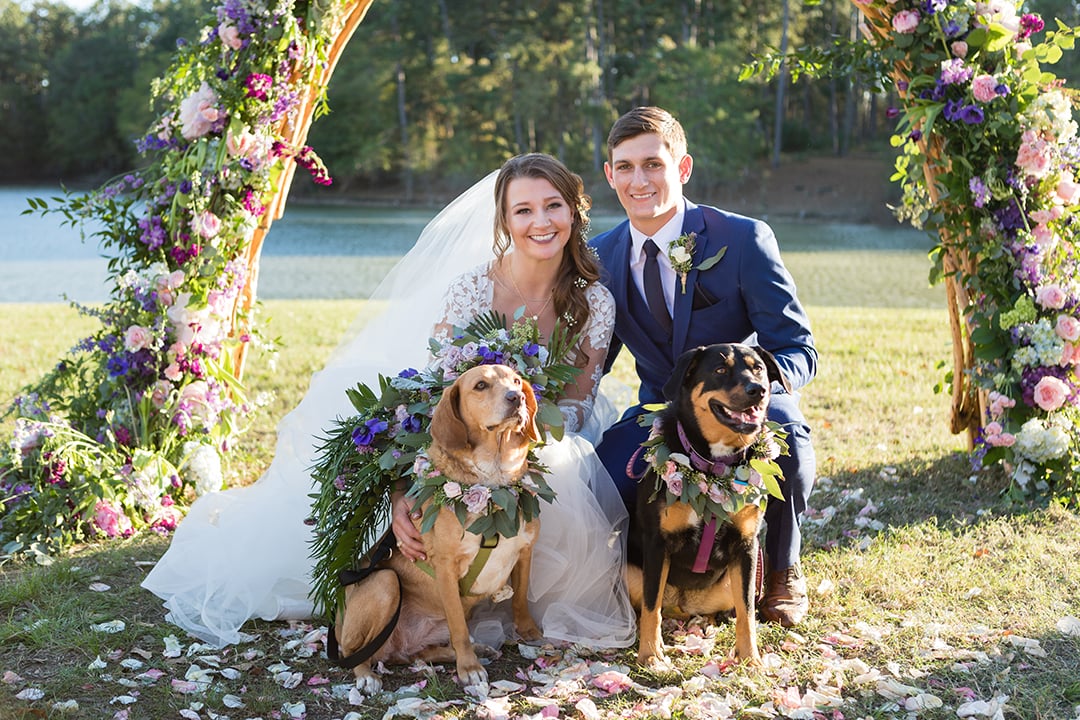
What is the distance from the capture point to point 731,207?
1529 inches

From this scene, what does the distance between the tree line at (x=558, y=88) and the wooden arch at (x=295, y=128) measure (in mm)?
35116

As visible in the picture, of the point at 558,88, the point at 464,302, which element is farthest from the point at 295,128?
Answer: the point at 558,88

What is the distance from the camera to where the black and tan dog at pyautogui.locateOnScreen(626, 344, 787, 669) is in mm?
3398

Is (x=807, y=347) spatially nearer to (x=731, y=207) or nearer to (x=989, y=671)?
(x=989, y=671)

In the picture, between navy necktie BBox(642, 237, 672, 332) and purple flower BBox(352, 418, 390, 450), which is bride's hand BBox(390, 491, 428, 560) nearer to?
purple flower BBox(352, 418, 390, 450)

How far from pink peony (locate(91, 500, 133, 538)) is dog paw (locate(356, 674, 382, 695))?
2095mm

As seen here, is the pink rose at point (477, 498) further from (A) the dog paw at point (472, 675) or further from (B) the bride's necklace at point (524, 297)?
(B) the bride's necklace at point (524, 297)

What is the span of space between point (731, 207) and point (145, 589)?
36.6 meters

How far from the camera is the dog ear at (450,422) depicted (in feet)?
11.2

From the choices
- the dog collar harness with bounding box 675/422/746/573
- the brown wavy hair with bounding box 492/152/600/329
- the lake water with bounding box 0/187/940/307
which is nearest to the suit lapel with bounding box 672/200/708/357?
the brown wavy hair with bounding box 492/152/600/329

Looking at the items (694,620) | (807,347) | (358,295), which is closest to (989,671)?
(694,620)

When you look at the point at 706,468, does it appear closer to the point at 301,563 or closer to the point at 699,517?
the point at 699,517

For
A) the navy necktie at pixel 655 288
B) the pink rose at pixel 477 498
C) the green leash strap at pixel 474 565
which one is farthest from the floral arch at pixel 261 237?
the pink rose at pixel 477 498

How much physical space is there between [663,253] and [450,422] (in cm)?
155
